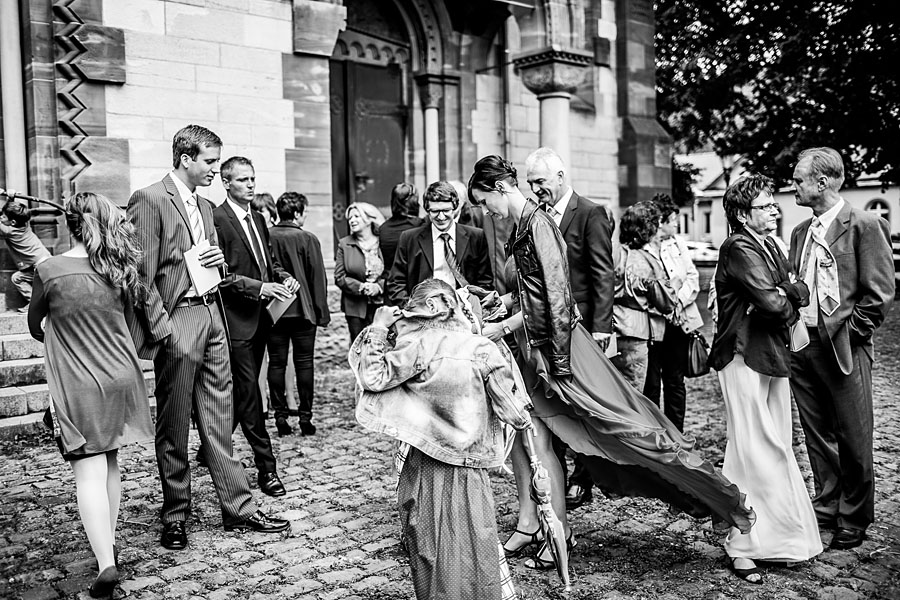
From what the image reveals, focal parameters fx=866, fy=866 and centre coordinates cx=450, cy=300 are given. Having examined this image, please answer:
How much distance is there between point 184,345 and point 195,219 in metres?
0.73

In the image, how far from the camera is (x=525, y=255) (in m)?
4.33

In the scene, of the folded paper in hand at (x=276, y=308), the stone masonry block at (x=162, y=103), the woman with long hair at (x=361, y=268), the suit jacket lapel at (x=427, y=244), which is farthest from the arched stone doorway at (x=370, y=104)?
the suit jacket lapel at (x=427, y=244)

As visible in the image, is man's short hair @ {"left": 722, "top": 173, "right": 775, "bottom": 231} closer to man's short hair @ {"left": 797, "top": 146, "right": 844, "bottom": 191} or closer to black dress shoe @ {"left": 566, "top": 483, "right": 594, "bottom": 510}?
man's short hair @ {"left": 797, "top": 146, "right": 844, "bottom": 191}

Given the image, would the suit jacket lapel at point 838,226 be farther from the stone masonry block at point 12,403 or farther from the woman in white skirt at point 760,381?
the stone masonry block at point 12,403

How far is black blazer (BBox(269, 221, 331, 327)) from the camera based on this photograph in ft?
23.6

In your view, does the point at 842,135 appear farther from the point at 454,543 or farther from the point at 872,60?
the point at 454,543

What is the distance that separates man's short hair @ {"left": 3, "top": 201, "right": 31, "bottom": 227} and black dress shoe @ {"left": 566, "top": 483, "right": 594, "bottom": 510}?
5.65 meters

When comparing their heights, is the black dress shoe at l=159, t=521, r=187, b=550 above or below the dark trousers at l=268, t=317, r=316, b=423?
below

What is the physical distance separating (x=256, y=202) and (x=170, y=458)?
3839 millimetres

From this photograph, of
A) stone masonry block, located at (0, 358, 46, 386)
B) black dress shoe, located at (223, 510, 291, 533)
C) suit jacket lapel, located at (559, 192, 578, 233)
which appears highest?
suit jacket lapel, located at (559, 192, 578, 233)

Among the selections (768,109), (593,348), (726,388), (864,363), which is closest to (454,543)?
(593,348)

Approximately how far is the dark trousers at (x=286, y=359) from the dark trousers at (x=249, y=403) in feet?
4.61

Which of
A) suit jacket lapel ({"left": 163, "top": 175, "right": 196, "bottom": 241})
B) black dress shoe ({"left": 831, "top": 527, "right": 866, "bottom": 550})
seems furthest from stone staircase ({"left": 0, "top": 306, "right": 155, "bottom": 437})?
black dress shoe ({"left": 831, "top": 527, "right": 866, "bottom": 550})

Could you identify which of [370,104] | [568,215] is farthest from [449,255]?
[370,104]
